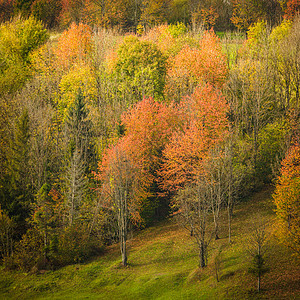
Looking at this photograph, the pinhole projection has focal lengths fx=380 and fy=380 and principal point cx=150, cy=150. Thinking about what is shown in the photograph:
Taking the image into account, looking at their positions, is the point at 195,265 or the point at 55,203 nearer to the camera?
the point at 195,265

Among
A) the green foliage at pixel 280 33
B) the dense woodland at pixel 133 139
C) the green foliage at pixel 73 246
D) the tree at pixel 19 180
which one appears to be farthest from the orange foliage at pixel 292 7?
the green foliage at pixel 73 246

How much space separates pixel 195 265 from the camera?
29.8m

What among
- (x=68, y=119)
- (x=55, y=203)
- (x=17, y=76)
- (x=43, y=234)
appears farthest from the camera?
(x=17, y=76)

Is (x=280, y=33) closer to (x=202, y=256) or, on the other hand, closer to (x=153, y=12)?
(x=153, y=12)

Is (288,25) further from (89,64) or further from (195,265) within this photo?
(195,265)

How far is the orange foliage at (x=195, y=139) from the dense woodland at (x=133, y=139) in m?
0.19

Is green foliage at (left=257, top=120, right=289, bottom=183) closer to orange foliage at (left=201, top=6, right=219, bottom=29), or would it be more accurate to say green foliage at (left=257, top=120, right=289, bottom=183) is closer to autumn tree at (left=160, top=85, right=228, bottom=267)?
autumn tree at (left=160, top=85, right=228, bottom=267)

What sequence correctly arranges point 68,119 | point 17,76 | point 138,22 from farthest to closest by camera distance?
point 138,22 → point 17,76 → point 68,119

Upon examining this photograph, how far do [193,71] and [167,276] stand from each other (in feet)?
113

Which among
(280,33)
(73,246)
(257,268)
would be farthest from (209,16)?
(257,268)

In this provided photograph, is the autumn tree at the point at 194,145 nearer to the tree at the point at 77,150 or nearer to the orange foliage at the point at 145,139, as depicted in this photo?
the orange foliage at the point at 145,139

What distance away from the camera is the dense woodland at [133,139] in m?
34.6

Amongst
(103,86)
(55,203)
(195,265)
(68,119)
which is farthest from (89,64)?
(195,265)

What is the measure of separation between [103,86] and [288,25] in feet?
112
